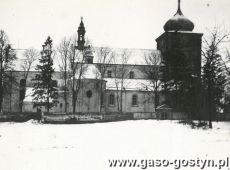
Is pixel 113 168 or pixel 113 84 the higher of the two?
pixel 113 84

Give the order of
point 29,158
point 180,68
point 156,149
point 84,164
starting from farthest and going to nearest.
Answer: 1. point 180,68
2. point 156,149
3. point 29,158
4. point 84,164

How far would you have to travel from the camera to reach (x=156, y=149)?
66.4ft

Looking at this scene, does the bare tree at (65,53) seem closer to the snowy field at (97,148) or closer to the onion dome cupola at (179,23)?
the onion dome cupola at (179,23)

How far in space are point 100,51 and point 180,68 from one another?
18620 mm

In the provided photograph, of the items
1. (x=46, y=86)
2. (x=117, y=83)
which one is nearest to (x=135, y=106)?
(x=117, y=83)

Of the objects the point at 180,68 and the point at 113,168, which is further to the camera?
the point at 180,68

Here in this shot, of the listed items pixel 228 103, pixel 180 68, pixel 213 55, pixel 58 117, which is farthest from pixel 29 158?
pixel 228 103

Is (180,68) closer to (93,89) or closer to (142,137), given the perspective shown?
(93,89)

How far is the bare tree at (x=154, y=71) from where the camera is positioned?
4941cm

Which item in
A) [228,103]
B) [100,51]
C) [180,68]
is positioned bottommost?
[228,103]

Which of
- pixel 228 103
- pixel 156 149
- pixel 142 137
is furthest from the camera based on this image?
pixel 228 103

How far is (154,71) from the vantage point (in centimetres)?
5066

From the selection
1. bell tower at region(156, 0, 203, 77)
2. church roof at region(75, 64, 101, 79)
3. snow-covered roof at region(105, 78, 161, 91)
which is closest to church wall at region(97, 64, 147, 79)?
snow-covered roof at region(105, 78, 161, 91)

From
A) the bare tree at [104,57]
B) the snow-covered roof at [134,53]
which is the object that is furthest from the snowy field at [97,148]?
the snow-covered roof at [134,53]
